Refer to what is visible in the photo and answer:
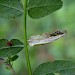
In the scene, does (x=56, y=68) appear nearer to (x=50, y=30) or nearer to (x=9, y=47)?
(x=9, y=47)

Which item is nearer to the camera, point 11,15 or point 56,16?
point 11,15

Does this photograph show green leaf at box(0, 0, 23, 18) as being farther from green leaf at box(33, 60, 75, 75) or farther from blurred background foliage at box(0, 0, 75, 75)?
blurred background foliage at box(0, 0, 75, 75)

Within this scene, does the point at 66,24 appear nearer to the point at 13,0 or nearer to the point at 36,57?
the point at 36,57

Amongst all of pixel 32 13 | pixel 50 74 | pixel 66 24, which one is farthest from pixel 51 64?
pixel 66 24

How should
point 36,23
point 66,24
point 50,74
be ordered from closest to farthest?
point 50,74, point 66,24, point 36,23

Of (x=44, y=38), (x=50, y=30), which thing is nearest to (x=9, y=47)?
(x=44, y=38)

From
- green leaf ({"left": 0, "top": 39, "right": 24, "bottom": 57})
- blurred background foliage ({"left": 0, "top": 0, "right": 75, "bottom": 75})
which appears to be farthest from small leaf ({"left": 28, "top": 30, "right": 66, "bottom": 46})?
blurred background foliage ({"left": 0, "top": 0, "right": 75, "bottom": 75})
